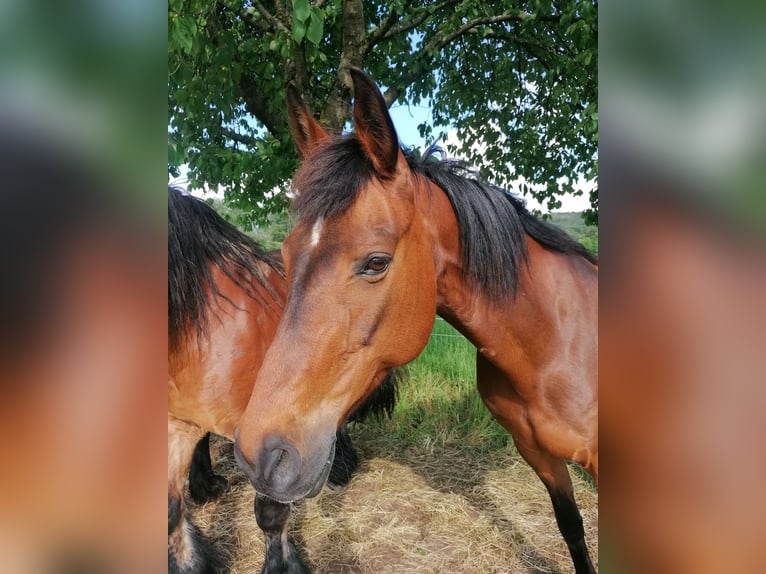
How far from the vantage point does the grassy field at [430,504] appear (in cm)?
249

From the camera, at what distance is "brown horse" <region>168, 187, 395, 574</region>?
78.0 inches

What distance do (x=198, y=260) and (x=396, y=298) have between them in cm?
125

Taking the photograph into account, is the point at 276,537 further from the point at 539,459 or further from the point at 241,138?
the point at 241,138

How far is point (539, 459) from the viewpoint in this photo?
1804 millimetres

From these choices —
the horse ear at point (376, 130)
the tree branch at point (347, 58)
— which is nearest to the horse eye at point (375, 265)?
the horse ear at point (376, 130)

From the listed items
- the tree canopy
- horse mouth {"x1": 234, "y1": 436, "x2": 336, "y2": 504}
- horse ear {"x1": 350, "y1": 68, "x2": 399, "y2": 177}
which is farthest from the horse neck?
the tree canopy

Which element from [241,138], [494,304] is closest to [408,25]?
[241,138]

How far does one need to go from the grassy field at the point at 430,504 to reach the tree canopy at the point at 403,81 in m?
1.86
